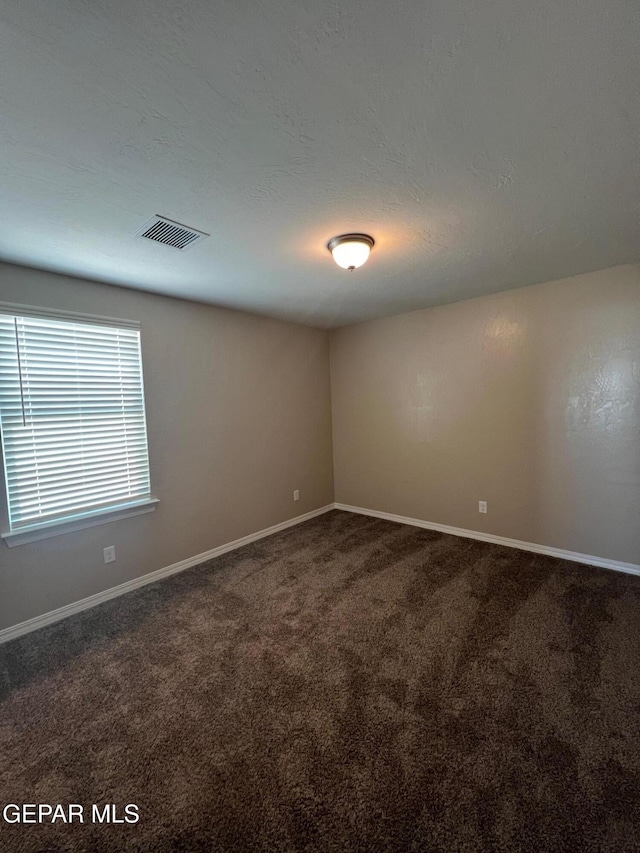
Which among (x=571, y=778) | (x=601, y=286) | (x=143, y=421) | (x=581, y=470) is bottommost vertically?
(x=571, y=778)

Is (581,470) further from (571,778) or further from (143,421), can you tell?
(143,421)

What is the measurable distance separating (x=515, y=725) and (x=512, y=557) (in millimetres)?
1831

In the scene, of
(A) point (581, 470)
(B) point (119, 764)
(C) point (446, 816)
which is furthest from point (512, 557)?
(B) point (119, 764)

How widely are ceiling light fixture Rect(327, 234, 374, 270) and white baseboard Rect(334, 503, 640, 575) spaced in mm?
2904

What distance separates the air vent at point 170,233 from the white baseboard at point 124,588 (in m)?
2.52

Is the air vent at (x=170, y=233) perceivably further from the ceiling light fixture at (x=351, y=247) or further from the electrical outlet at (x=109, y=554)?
the electrical outlet at (x=109, y=554)

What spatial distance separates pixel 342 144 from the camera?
1356 mm

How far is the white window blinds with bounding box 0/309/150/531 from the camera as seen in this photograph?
231cm

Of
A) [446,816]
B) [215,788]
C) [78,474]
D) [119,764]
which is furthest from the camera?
[78,474]

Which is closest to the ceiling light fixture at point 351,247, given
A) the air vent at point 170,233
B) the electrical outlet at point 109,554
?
the air vent at point 170,233

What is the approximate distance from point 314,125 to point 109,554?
2.99 meters

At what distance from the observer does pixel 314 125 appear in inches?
49.8

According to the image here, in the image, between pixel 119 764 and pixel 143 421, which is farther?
pixel 143 421

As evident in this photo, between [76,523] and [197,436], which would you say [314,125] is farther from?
[76,523]
